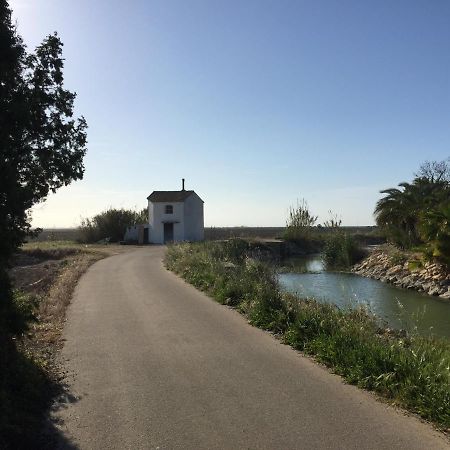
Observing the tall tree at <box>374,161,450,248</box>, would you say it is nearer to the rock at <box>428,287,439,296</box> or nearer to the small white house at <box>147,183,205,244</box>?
the rock at <box>428,287,439,296</box>

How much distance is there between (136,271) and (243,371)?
56.3 feet

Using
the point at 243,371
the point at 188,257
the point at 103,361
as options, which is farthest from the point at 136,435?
the point at 188,257

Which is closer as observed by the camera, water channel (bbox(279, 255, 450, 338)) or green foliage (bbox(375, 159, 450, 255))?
water channel (bbox(279, 255, 450, 338))

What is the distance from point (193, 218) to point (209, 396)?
51.1m

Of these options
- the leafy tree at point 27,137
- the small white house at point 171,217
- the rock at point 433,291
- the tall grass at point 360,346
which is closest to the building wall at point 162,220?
the small white house at point 171,217

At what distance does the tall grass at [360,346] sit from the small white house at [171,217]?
1597 inches

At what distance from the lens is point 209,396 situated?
271 inches

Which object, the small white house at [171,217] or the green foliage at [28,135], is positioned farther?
the small white house at [171,217]

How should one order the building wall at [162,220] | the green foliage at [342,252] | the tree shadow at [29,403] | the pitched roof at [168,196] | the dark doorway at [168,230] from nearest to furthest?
the tree shadow at [29,403]
the green foliage at [342,252]
the building wall at [162,220]
the pitched roof at [168,196]
the dark doorway at [168,230]

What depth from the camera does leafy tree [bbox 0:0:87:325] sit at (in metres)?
6.90

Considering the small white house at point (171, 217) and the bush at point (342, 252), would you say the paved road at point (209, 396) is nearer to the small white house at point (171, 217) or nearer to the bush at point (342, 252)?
the bush at point (342, 252)

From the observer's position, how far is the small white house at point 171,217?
5538 cm

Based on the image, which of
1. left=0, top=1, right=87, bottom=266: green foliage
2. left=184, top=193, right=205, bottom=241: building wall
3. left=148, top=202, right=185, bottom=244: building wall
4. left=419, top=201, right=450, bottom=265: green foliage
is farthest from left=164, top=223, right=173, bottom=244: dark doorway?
left=0, top=1, right=87, bottom=266: green foliage

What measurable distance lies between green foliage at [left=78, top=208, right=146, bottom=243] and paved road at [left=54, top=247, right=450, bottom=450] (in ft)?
162
